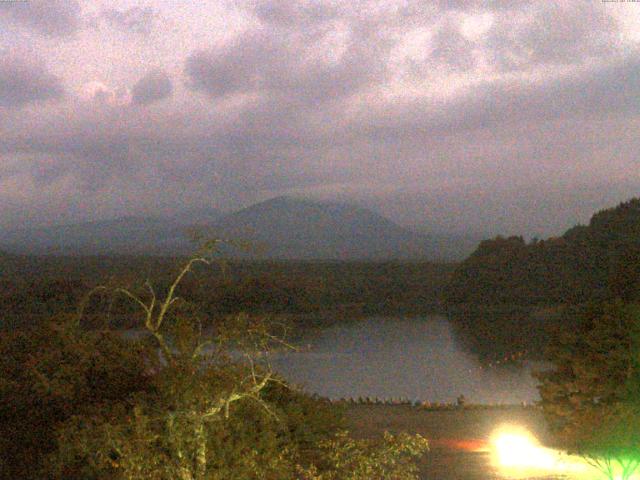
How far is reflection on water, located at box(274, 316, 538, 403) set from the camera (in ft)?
84.6

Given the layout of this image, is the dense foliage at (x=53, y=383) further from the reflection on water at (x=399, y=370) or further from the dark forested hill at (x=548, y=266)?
the dark forested hill at (x=548, y=266)

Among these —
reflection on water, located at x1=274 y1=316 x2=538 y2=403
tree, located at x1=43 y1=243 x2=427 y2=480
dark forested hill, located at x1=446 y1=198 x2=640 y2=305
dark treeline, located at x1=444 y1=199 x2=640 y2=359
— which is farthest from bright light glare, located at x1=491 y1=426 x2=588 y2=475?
dark forested hill, located at x1=446 y1=198 x2=640 y2=305

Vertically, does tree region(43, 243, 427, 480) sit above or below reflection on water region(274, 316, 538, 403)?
above

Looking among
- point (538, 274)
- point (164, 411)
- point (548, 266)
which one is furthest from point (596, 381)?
point (548, 266)

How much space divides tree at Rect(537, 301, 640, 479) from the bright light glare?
263mm

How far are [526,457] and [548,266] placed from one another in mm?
45503

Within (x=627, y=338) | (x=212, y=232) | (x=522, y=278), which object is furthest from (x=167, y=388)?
(x=522, y=278)

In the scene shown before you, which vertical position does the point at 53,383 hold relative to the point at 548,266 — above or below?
above

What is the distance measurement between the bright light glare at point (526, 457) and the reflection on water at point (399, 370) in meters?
6.28

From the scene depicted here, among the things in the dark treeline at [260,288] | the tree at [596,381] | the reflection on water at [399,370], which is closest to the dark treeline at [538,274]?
the dark treeline at [260,288]

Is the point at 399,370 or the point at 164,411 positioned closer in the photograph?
the point at 164,411

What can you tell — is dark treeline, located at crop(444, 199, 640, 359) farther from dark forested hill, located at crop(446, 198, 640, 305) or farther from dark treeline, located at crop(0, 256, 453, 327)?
dark treeline, located at crop(0, 256, 453, 327)

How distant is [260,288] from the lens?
54406mm

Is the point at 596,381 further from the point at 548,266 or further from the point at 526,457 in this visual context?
the point at 548,266
